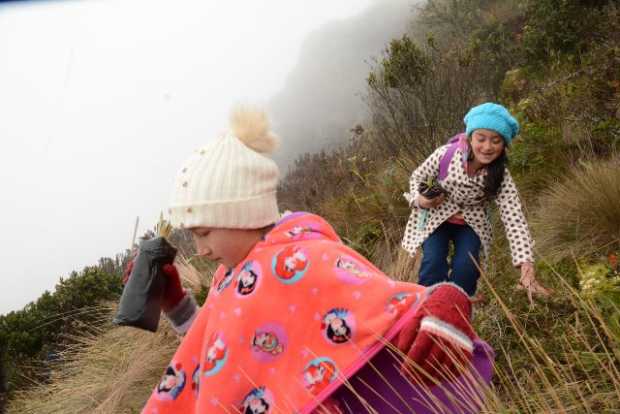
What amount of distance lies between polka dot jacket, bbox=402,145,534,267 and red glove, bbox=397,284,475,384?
4.69 ft

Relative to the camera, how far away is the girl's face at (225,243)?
1918 millimetres

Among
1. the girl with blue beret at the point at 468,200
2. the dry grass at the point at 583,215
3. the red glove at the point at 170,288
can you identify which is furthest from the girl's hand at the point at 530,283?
the red glove at the point at 170,288

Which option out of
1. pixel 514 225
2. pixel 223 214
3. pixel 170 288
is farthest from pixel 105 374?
pixel 514 225

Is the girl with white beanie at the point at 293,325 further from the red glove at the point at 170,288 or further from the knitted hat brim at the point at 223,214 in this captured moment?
the red glove at the point at 170,288

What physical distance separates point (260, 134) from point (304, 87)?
17.6m

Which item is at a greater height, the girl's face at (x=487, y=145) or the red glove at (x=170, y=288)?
the red glove at (x=170, y=288)

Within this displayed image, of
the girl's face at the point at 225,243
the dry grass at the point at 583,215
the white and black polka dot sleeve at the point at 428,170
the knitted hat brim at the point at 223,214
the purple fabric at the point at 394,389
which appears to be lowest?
the dry grass at the point at 583,215

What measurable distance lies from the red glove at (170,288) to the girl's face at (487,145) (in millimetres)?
1685

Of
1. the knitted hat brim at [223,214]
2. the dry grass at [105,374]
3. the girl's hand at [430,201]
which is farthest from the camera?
the dry grass at [105,374]

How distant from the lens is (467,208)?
3.20 metres

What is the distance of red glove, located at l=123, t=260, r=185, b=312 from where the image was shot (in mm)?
2322

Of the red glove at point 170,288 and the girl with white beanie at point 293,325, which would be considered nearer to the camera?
the girl with white beanie at point 293,325

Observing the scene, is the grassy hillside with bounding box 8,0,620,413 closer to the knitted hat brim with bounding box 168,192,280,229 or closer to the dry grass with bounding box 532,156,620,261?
the dry grass with bounding box 532,156,620,261

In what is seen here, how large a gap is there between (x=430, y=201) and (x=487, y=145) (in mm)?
443
